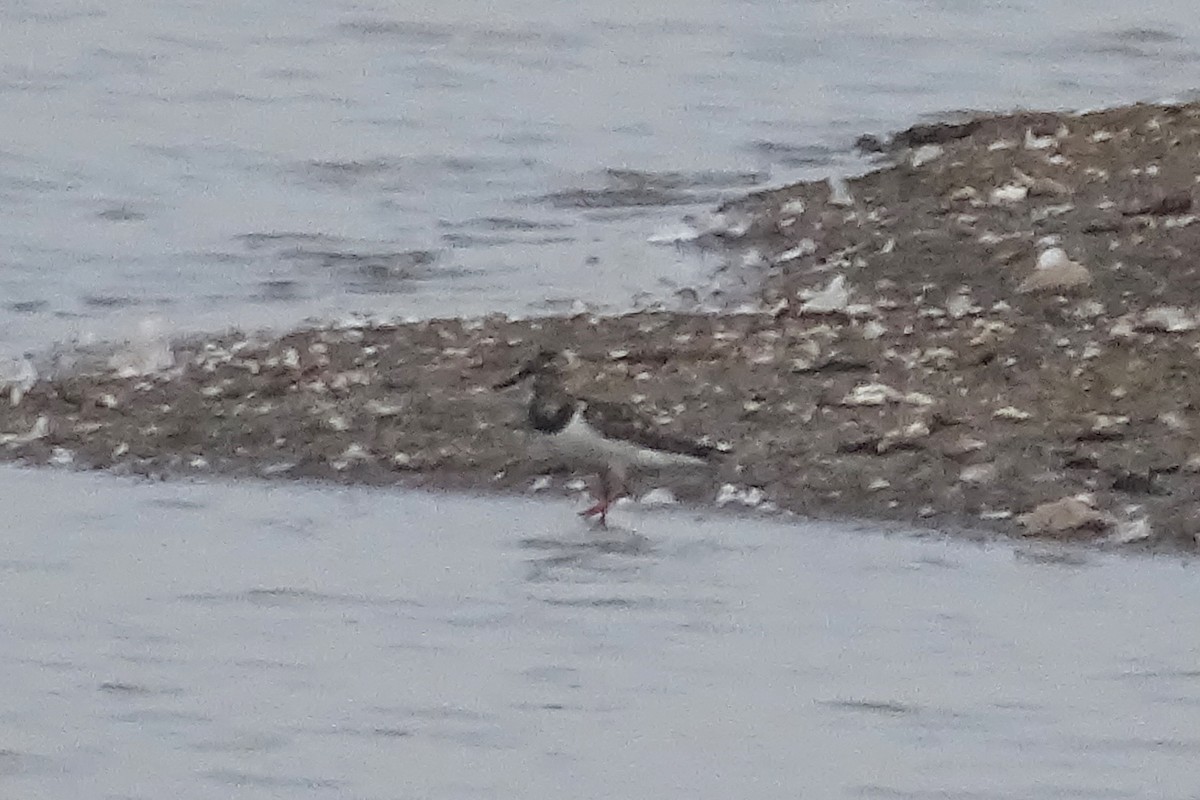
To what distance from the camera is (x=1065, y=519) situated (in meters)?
8.17

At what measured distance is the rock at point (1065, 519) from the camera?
321 inches

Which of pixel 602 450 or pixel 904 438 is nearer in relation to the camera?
pixel 602 450

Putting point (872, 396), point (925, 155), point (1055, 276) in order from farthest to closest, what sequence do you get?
point (925, 155)
point (1055, 276)
point (872, 396)

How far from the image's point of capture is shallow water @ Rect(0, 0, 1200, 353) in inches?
465

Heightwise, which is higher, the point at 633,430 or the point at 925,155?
the point at 925,155

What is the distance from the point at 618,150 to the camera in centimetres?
1454

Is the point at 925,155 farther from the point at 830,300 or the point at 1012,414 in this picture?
the point at 1012,414

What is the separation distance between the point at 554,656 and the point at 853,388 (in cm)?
195

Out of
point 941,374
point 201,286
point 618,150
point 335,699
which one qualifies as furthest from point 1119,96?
point 335,699

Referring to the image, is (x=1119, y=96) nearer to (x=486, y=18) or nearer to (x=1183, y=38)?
(x=1183, y=38)

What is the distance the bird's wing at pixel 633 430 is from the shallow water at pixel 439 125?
6.86 ft

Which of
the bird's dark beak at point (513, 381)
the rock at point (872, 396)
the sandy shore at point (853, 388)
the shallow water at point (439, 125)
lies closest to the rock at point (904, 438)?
the sandy shore at point (853, 388)

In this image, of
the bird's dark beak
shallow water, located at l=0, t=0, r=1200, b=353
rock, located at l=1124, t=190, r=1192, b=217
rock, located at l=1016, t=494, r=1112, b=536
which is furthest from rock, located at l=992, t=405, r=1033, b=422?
shallow water, located at l=0, t=0, r=1200, b=353

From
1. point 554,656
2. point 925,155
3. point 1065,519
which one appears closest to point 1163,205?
point 925,155
